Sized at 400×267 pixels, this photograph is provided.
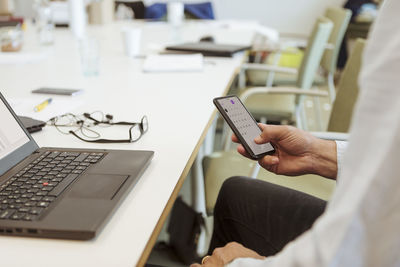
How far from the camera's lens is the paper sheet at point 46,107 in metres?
1.10

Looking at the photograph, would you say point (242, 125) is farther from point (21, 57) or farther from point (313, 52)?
point (21, 57)

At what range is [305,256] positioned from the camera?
0.47 metres

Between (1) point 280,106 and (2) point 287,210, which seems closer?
(2) point 287,210

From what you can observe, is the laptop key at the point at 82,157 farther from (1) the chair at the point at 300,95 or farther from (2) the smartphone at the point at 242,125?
(1) the chair at the point at 300,95

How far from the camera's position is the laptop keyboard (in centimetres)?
62

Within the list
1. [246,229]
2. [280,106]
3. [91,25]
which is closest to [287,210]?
[246,229]

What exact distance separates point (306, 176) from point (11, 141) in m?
0.85

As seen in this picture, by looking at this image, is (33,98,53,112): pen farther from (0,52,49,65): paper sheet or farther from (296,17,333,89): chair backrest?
(296,17,333,89): chair backrest

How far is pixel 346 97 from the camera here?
53.8 inches

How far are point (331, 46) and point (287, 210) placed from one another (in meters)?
1.81

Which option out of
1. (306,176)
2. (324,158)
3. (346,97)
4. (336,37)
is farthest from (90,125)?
(336,37)

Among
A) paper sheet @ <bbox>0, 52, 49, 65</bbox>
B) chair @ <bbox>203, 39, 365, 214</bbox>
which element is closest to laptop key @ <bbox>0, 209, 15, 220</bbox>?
chair @ <bbox>203, 39, 365, 214</bbox>

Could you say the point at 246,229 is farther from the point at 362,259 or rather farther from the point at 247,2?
the point at 247,2

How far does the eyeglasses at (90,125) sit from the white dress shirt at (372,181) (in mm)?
542
